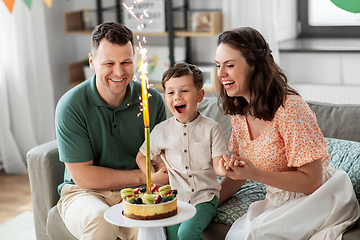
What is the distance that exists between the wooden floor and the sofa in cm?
100

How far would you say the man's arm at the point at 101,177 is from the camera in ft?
6.36

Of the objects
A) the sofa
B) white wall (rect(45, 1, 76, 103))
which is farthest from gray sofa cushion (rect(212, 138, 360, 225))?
white wall (rect(45, 1, 76, 103))

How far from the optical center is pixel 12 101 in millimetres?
3949

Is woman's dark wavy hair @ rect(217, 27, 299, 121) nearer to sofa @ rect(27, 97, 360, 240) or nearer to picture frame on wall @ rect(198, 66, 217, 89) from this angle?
sofa @ rect(27, 97, 360, 240)

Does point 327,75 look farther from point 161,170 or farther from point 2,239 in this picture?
point 2,239

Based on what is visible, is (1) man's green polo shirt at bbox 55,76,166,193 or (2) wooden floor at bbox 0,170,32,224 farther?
(2) wooden floor at bbox 0,170,32,224

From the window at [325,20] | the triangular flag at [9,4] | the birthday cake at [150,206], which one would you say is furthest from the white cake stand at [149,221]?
the window at [325,20]

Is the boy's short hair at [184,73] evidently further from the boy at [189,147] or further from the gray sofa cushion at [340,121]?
the gray sofa cushion at [340,121]

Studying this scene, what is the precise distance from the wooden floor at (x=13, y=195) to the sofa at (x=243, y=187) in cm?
100

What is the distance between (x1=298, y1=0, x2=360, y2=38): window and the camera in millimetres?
3836

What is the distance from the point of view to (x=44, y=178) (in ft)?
7.21

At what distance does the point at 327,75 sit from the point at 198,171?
2.18 meters

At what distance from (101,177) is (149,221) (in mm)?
713

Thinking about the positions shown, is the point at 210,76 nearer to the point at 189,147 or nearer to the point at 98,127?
the point at 98,127
